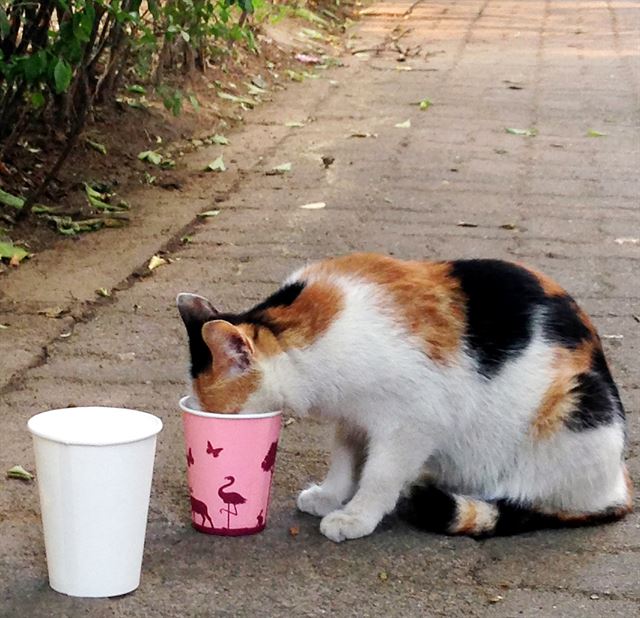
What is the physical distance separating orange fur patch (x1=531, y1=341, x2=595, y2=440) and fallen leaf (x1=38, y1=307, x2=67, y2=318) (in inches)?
85.3

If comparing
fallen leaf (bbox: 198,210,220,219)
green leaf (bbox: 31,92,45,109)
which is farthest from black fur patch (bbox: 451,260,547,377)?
fallen leaf (bbox: 198,210,220,219)

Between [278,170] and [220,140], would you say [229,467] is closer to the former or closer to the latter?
[278,170]

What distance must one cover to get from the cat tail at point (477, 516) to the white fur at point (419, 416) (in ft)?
0.08

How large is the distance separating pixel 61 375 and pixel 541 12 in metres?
10.1

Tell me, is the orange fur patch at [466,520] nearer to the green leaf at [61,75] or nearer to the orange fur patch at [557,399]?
the orange fur patch at [557,399]

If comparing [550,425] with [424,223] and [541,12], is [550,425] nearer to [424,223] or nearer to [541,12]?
[424,223]

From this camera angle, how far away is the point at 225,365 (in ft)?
9.49

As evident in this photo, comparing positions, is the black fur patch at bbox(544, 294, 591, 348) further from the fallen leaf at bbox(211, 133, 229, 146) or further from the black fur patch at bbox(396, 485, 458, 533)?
the fallen leaf at bbox(211, 133, 229, 146)

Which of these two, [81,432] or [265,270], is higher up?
[81,432]

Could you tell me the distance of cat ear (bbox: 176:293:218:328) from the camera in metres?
2.93

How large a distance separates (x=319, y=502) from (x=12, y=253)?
248cm

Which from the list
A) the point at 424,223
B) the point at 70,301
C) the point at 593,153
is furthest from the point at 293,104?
the point at 70,301

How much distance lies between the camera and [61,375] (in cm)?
400

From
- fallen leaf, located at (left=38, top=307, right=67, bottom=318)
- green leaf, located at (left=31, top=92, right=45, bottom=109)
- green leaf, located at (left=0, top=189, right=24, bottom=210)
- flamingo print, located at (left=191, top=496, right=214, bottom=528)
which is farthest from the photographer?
green leaf, located at (left=0, top=189, right=24, bottom=210)
